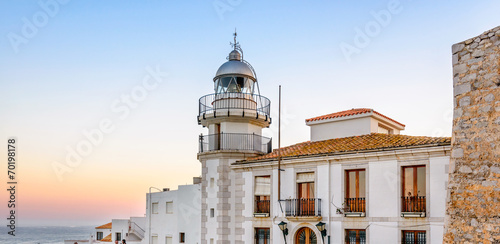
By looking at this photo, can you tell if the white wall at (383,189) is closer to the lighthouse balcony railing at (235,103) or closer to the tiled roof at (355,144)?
the tiled roof at (355,144)

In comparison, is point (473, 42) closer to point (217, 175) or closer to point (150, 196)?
point (217, 175)

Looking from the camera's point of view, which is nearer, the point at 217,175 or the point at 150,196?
the point at 217,175

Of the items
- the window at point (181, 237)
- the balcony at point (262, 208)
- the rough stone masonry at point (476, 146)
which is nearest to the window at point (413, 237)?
the rough stone masonry at point (476, 146)

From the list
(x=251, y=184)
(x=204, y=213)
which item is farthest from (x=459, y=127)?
(x=204, y=213)

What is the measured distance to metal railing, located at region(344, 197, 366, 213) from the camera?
58.4 feet

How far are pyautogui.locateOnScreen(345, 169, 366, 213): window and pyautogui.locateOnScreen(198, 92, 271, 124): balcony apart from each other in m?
5.61

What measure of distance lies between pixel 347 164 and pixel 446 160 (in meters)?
3.47

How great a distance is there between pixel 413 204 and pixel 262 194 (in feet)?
20.5

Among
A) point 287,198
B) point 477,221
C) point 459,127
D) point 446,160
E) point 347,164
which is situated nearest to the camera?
point 477,221

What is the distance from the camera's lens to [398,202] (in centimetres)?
1688

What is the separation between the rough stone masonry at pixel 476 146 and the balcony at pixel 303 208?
7728 mm

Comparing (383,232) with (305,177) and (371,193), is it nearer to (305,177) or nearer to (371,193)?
(371,193)

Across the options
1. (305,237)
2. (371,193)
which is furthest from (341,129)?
(305,237)

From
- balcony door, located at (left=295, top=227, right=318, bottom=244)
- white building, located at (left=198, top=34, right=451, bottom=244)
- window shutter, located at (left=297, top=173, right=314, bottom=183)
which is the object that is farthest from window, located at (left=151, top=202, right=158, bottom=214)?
window shutter, located at (left=297, top=173, right=314, bottom=183)
